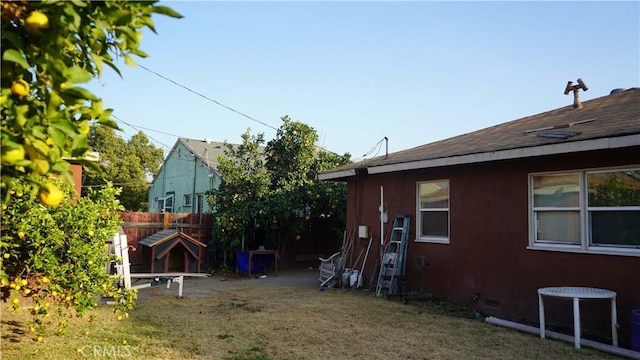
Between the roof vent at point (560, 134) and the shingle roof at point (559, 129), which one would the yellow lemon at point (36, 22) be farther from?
the roof vent at point (560, 134)

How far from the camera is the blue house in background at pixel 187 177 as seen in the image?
21.5m

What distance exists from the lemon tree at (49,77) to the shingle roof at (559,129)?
603cm

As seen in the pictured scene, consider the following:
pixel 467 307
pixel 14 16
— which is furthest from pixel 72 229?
pixel 467 307

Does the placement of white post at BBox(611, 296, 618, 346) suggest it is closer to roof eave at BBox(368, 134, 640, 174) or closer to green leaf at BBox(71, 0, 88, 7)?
roof eave at BBox(368, 134, 640, 174)

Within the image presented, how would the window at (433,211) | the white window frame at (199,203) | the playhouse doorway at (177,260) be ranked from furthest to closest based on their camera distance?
1. the white window frame at (199,203)
2. the playhouse doorway at (177,260)
3. the window at (433,211)

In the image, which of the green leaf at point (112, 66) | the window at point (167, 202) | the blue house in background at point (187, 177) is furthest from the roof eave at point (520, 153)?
the window at point (167, 202)

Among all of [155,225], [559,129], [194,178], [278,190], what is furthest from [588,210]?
[194,178]

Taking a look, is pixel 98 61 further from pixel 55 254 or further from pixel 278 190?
pixel 278 190

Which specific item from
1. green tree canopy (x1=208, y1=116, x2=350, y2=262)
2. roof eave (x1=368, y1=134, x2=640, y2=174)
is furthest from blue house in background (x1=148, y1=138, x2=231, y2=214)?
roof eave (x1=368, y1=134, x2=640, y2=174)

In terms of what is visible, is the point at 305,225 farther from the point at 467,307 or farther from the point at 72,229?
the point at 72,229

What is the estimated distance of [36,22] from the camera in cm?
184

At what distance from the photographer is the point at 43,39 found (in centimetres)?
192

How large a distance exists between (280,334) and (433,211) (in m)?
4.52

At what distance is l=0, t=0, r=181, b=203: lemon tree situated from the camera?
1858 millimetres
